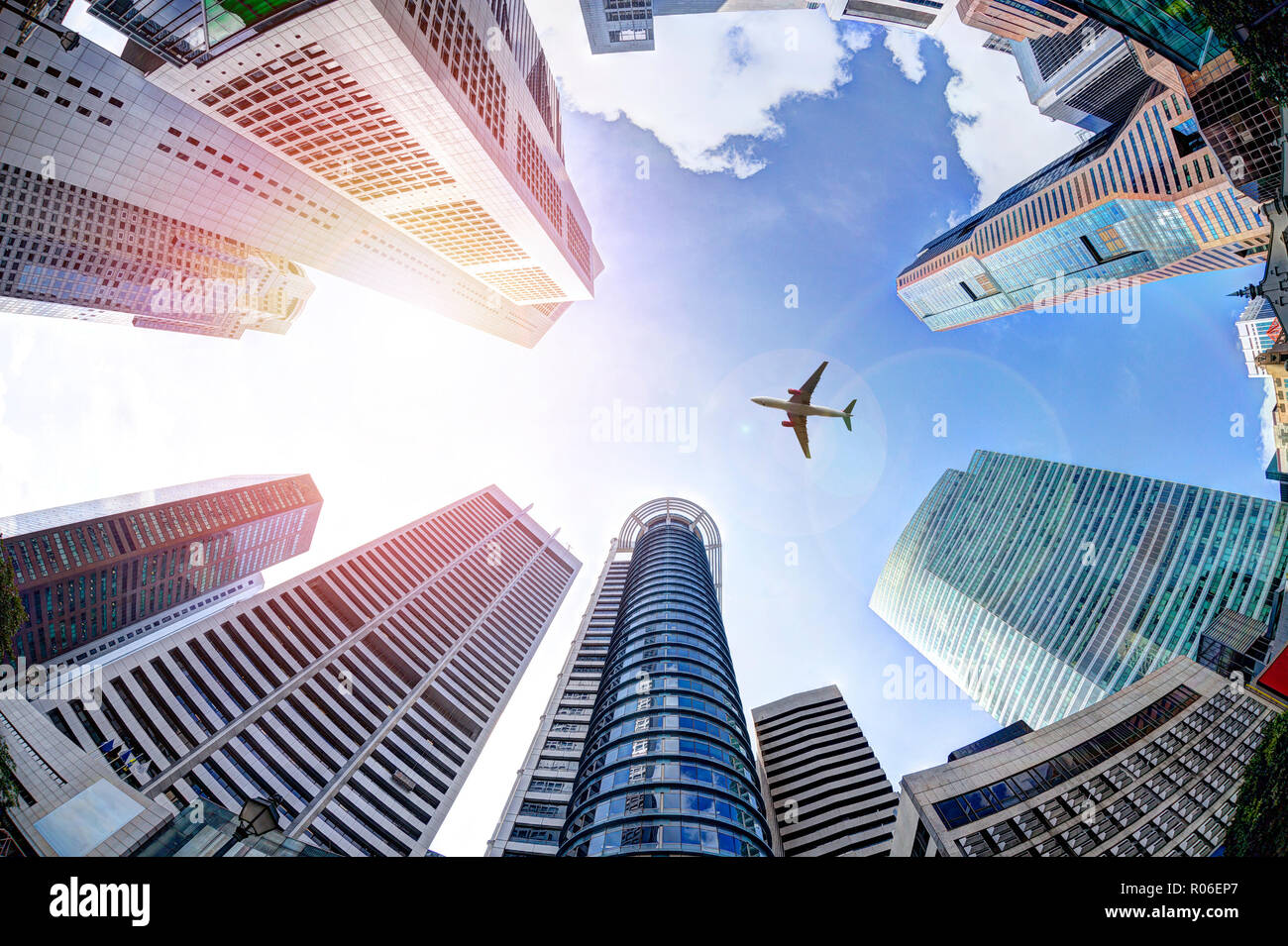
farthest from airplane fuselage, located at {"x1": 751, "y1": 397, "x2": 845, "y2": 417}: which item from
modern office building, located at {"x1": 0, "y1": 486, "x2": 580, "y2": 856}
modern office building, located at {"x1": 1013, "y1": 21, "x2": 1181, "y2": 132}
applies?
modern office building, located at {"x1": 1013, "y1": 21, "x2": 1181, "y2": 132}

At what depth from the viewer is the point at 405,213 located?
6794 centimetres

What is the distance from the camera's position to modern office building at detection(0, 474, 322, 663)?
362ft

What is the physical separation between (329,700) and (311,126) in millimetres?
74900

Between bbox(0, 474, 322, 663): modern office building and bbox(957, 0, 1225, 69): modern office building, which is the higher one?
bbox(957, 0, 1225, 69): modern office building

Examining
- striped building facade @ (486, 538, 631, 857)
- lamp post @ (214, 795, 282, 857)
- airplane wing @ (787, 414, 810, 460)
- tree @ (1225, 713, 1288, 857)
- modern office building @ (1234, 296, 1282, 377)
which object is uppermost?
modern office building @ (1234, 296, 1282, 377)

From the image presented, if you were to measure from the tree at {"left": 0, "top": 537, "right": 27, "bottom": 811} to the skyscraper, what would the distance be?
25.2 m

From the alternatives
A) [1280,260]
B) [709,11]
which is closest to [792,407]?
[1280,260]

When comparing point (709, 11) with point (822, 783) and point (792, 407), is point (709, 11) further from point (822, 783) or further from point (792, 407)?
point (822, 783)

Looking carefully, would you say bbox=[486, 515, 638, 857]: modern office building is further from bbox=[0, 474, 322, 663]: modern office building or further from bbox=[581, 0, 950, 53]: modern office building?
bbox=[581, 0, 950, 53]: modern office building

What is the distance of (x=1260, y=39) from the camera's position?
2356 centimetres
